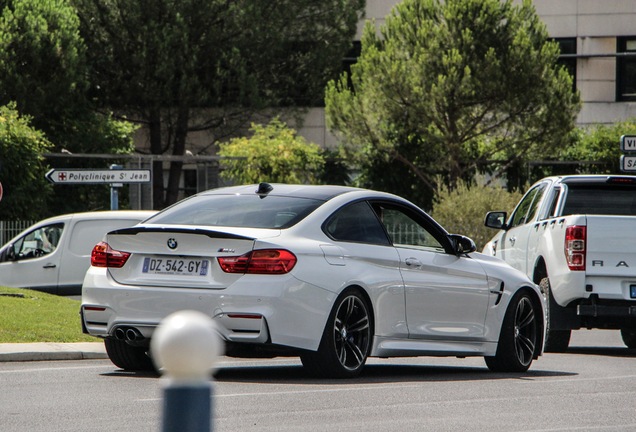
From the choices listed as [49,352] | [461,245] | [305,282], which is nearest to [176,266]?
[305,282]

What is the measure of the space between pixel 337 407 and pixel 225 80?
1338 inches

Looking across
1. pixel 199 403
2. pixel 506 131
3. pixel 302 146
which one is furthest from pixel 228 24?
→ pixel 199 403

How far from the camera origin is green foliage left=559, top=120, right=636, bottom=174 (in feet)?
129

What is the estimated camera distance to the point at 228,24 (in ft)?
133

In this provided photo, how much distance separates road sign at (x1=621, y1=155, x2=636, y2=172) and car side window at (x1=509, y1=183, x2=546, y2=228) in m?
5.35

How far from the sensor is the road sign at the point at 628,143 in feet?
69.9

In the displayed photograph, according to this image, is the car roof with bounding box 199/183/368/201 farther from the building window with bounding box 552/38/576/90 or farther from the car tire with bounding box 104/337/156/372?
the building window with bounding box 552/38/576/90

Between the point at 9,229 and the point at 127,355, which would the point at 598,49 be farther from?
the point at 127,355

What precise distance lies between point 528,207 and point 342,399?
7.90 meters

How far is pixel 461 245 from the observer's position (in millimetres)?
11164

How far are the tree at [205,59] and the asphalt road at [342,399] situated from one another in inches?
1123

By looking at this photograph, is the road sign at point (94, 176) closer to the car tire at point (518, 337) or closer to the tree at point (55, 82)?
the car tire at point (518, 337)

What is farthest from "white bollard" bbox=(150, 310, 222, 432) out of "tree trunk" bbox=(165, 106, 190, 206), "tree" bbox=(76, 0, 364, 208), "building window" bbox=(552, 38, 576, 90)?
"building window" bbox=(552, 38, 576, 90)

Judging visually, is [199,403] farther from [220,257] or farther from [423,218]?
[423,218]
